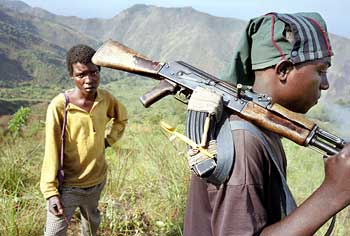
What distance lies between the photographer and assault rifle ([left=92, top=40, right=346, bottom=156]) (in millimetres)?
1204

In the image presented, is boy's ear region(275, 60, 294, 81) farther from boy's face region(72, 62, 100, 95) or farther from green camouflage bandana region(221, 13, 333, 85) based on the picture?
boy's face region(72, 62, 100, 95)

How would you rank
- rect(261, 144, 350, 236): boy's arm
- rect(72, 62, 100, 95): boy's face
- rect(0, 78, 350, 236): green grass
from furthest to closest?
rect(0, 78, 350, 236): green grass → rect(72, 62, 100, 95): boy's face → rect(261, 144, 350, 236): boy's arm

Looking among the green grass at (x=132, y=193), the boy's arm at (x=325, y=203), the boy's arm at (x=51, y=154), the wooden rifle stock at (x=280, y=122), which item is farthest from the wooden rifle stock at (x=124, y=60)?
the green grass at (x=132, y=193)

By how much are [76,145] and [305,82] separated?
69.6 inches

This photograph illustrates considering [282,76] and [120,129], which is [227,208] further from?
[120,129]

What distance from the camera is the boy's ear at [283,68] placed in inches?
48.5

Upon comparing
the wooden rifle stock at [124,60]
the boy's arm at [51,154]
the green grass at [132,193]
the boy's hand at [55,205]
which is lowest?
the green grass at [132,193]

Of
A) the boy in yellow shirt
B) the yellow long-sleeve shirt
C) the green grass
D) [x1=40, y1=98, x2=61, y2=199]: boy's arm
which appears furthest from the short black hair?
the green grass

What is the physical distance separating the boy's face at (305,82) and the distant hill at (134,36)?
52207 millimetres

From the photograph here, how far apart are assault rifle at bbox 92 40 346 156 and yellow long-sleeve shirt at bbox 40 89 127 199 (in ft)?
3.88

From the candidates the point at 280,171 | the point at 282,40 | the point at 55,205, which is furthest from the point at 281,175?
the point at 55,205

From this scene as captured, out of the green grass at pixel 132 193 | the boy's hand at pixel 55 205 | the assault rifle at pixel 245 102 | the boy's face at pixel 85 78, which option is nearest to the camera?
the assault rifle at pixel 245 102

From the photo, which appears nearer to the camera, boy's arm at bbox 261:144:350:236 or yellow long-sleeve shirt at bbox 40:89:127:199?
boy's arm at bbox 261:144:350:236

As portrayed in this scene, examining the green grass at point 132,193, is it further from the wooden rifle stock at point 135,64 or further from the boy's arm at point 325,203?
the boy's arm at point 325,203
